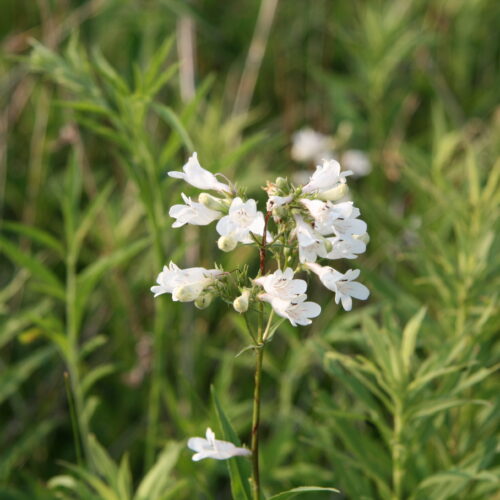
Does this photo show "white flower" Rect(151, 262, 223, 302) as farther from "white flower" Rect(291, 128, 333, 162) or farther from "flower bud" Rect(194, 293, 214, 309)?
"white flower" Rect(291, 128, 333, 162)

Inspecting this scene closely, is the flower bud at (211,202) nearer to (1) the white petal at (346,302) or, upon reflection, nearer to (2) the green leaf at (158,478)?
(1) the white petal at (346,302)

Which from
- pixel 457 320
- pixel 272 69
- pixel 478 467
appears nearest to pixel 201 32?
pixel 272 69

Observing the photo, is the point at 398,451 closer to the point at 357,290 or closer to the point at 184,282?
the point at 357,290

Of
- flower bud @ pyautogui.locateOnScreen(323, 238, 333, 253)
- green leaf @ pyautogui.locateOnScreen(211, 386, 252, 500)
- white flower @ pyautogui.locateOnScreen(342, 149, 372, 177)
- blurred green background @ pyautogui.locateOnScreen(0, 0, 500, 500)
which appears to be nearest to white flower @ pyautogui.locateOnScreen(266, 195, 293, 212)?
flower bud @ pyautogui.locateOnScreen(323, 238, 333, 253)

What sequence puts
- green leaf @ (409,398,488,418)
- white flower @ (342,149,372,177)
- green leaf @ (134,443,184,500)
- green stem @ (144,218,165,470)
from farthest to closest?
white flower @ (342,149,372,177) → green stem @ (144,218,165,470) → green leaf @ (134,443,184,500) → green leaf @ (409,398,488,418)

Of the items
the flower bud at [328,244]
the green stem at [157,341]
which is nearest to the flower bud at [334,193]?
the flower bud at [328,244]

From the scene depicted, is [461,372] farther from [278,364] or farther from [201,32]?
[201,32]

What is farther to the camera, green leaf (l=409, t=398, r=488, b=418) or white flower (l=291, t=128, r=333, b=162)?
white flower (l=291, t=128, r=333, b=162)

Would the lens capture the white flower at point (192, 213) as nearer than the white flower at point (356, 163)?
Yes
